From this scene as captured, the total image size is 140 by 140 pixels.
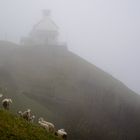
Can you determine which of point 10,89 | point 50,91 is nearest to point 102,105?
point 50,91

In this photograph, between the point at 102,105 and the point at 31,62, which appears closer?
the point at 102,105

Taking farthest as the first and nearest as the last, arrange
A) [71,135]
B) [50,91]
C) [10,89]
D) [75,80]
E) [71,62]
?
[71,62] < [75,80] < [50,91] < [10,89] < [71,135]

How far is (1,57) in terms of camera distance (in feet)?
416

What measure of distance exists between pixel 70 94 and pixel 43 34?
51.9 m

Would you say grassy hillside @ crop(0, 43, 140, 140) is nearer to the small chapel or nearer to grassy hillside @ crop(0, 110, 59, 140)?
the small chapel

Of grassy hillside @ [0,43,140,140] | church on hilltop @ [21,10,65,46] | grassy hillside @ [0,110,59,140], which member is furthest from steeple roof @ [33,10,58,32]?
grassy hillside @ [0,110,59,140]

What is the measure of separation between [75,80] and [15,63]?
20.9m

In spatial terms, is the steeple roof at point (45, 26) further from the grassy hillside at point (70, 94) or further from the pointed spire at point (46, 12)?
the grassy hillside at point (70, 94)

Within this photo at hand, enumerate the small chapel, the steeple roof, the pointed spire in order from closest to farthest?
the small chapel, the steeple roof, the pointed spire

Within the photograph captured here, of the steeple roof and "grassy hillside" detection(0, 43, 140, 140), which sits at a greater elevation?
the steeple roof

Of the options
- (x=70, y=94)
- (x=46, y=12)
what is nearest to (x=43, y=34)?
(x=46, y=12)

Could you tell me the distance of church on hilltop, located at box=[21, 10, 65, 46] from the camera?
152000 mm

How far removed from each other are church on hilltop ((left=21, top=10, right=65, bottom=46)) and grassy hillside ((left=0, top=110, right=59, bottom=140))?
389 ft

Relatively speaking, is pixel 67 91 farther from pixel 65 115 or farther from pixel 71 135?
pixel 71 135
